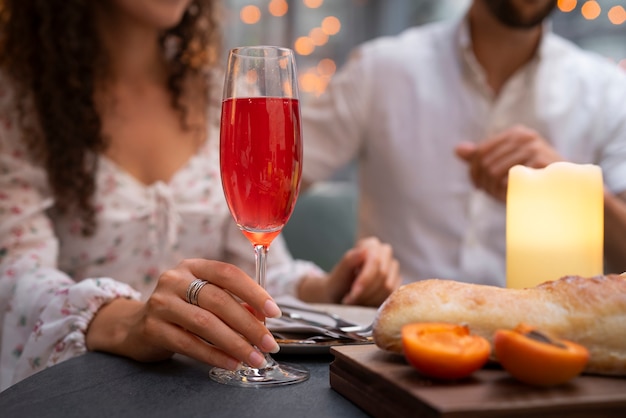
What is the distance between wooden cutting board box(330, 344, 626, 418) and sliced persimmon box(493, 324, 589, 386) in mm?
11

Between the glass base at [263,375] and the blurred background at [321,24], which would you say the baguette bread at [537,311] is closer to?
the glass base at [263,375]

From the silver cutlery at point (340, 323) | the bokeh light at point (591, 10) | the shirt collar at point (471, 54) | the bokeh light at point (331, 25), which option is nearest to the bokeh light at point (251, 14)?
the bokeh light at point (331, 25)

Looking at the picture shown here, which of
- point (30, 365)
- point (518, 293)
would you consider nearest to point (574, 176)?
point (518, 293)

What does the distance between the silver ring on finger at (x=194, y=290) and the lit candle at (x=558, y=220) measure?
436 mm

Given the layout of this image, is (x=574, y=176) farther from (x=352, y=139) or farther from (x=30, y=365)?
(x=352, y=139)

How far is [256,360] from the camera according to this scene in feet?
2.47

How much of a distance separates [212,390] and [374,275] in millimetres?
669

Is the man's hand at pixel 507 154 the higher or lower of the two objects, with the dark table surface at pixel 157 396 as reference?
higher

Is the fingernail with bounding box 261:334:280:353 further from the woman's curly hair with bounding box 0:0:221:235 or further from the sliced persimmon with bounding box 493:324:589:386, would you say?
the woman's curly hair with bounding box 0:0:221:235

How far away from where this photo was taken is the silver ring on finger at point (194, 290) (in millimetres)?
802

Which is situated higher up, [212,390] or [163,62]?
[163,62]

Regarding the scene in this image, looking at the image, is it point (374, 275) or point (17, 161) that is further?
point (17, 161)

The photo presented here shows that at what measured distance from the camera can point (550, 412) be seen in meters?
0.50

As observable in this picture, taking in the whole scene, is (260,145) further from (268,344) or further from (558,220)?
(558,220)
